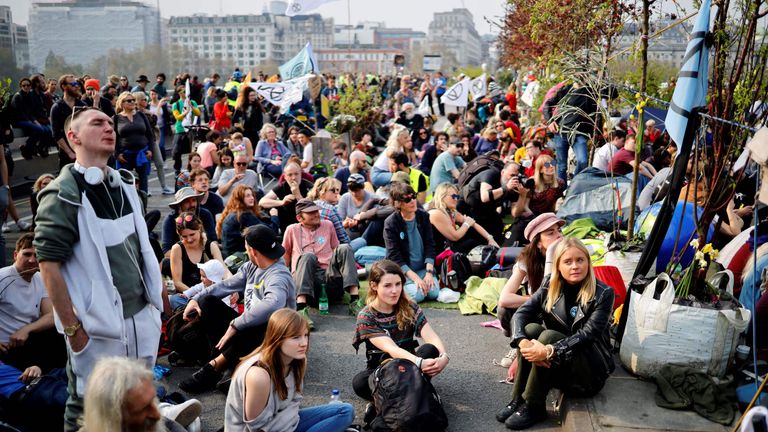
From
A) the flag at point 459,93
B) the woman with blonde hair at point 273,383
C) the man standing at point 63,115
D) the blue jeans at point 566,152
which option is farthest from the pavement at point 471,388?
the flag at point 459,93

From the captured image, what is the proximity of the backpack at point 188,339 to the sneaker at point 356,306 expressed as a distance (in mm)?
1653

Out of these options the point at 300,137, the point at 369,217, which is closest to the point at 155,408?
the point at 369,217

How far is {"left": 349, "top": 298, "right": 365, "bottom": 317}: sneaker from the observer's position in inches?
279

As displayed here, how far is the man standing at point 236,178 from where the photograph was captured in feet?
31.9

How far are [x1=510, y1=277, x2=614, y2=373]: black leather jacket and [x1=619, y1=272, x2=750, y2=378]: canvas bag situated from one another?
0.81 feet

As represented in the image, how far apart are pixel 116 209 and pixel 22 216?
8.42 m

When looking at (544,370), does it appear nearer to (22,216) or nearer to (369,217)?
(369,217)

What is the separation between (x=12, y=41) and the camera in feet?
51.7

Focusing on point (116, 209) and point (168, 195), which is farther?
point (168, 195)

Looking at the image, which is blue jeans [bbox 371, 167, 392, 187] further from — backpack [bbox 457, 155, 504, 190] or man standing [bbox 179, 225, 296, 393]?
man standing [bbox 179, 225, 296, 393]

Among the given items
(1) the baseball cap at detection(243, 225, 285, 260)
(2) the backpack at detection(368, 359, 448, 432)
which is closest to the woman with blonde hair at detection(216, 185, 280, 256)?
(1) the baseball cap at detection(243, 225, 285, 260)

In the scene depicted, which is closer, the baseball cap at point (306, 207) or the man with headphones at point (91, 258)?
the man with headphones at point (91, 258)

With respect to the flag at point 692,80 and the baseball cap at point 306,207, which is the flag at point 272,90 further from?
the flag at point 692,80

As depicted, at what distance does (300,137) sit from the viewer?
12867 mm
